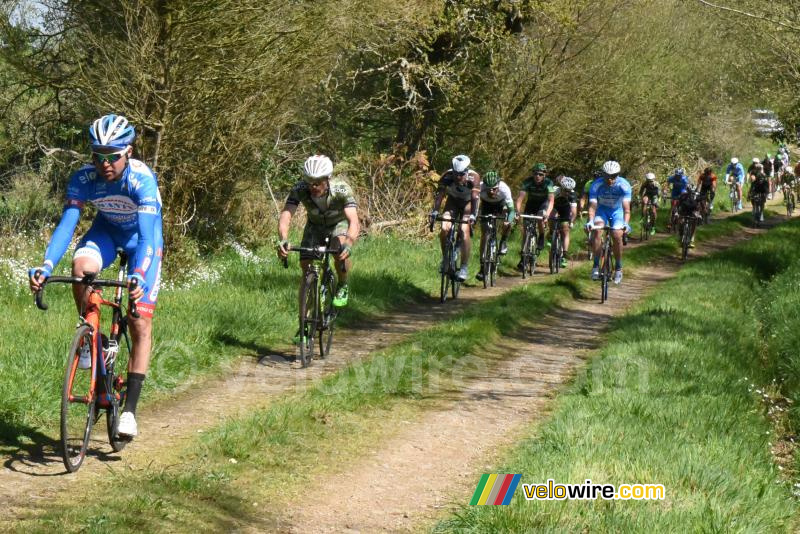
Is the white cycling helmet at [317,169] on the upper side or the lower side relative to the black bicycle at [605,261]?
Answer: upper

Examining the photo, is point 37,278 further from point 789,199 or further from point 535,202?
point 789,199

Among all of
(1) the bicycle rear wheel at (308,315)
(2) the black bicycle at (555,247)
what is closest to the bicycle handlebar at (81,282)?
(1) the bicycle rear wheel at (308,315)

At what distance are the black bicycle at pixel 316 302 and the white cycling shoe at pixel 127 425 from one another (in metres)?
3.26

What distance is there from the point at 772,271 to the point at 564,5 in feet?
24.1

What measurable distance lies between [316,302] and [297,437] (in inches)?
121

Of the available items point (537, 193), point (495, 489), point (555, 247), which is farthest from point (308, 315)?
point (555, 247)

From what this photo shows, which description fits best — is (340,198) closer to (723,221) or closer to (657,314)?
(657,314)

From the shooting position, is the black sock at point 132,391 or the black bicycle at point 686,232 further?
the black bicycle at point 686,232

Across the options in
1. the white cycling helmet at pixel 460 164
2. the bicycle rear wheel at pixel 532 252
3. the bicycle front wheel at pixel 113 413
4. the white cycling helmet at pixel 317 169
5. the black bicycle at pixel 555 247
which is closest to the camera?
the bicycle front wheel at pixel 113 413

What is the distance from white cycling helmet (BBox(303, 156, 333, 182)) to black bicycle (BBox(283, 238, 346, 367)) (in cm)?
72

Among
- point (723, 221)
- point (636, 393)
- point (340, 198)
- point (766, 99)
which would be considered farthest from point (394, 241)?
point (723, 221)

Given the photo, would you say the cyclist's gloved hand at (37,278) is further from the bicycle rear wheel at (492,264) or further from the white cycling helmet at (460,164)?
the bicycle rear wheel at (492,264)

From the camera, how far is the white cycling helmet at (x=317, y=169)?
30.4 ft

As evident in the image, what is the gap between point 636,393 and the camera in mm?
8094
